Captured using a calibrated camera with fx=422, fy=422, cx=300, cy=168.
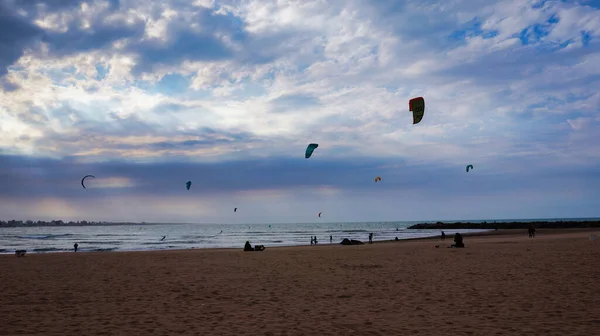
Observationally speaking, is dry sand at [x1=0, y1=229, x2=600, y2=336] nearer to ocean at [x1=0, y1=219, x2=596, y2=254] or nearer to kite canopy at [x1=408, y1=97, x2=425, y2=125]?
kite canopy at [x1=408, y1=97, x2=425, y2=125]

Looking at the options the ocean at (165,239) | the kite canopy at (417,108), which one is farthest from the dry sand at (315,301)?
the ocean at (165,239)

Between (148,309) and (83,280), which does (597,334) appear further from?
(83,280)

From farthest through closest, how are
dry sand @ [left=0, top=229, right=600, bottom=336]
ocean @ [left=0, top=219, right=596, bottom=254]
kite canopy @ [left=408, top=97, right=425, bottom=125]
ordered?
ocean @ [left=0, top=219, right=596, bottom=254]
kite canopy @ [left=408, top=97, right=425, bottom=125]
dry sand @ [left=0, top=229, right=600, bottom=336]

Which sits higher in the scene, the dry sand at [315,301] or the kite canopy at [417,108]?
the kite canopy at [417,108]

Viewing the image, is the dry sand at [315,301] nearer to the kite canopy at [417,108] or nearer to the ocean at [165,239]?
the kite canopy at [417,108]

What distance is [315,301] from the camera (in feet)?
31.4

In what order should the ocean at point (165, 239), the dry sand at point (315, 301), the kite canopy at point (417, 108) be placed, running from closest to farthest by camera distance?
the dry sand at point (315, 301)
the kite canopy at point (417, 108)
the ocean at point (165, 239)

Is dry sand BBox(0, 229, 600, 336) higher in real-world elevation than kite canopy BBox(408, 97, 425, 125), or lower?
lower

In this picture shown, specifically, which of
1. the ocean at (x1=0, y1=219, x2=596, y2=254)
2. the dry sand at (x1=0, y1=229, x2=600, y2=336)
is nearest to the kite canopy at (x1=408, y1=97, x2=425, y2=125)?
the dry sand at (x1=0, y1=229, x2=600, y2=336)

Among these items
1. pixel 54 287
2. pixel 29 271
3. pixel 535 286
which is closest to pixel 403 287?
pixel 535 286

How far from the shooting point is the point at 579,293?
31.2 ft

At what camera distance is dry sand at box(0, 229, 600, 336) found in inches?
279

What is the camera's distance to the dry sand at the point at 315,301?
279 inches

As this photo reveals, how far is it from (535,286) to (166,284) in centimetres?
1011
